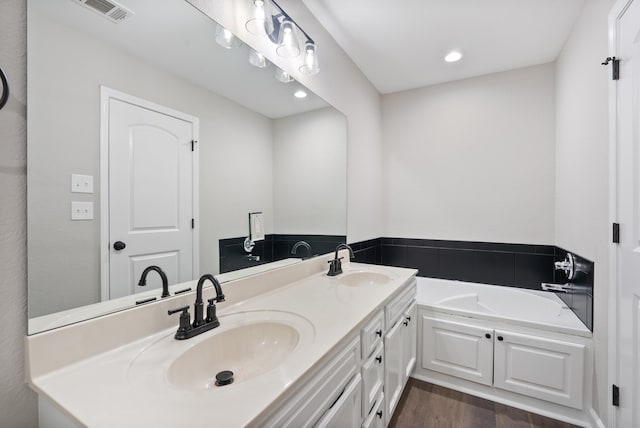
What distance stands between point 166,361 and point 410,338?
5.49 ft

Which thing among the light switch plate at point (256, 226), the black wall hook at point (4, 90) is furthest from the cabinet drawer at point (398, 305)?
the black wall hook at point (4, 90)

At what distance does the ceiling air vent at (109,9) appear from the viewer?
34.6 inches

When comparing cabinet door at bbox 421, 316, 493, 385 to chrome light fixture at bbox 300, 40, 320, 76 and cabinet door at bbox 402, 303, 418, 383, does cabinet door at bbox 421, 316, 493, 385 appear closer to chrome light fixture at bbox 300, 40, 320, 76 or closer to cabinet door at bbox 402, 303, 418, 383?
cabinet door at bbox 402, 303, 418, 383

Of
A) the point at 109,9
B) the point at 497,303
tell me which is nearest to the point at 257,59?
the point at 109,9

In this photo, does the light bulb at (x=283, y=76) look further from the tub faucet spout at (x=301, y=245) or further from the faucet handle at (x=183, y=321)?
the faucet handle at (x=183, y=321)

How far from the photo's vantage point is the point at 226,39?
133 centimetres

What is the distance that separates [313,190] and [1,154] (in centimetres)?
150

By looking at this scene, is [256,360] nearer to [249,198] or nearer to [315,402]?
[315,402]

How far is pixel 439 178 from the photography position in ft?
9.69

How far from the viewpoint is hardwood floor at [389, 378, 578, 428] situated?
1754mm

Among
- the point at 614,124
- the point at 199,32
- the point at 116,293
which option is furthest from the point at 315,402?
the point at 614,124

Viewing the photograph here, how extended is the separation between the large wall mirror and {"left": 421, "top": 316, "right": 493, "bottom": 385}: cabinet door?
1.37 m

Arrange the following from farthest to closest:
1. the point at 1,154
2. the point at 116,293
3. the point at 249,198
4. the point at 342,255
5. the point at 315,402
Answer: the point at 342,255
the point at 249,198
the point at 116,293
the point at 315,402
the point at 1,154

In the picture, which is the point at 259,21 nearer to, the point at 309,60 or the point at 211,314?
the point at 309,60
